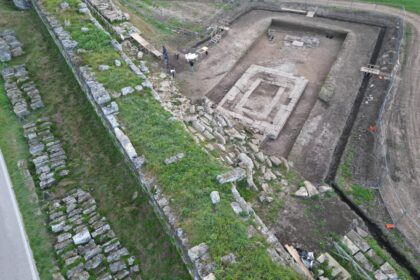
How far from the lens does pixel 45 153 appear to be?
1828 centimetres

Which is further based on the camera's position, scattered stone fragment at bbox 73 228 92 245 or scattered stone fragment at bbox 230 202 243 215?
scattered stone fragment at bbox 73 228 92 245

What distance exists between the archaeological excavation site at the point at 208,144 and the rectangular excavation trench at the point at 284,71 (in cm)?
13

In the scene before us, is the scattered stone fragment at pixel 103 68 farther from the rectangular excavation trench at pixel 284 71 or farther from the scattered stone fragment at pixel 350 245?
the scattered stone fragment at pixel 350 245

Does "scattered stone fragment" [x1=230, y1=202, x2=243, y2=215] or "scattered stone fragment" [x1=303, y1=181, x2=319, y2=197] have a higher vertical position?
"scattered stone fragment" [x1=303, y1=181, x2=319, y2=197]

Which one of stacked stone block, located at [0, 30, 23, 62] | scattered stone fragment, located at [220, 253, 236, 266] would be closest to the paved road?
scattered stone fragment, located at [220, 253, 236, 266]

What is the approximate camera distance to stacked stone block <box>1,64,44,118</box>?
816 inches

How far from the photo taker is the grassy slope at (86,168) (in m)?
14.1

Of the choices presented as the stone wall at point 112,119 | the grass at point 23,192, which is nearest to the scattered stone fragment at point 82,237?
the grass at point 23,192

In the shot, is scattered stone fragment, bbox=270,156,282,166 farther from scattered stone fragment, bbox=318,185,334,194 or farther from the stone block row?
the stone block row

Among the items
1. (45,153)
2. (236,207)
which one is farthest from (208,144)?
(45,153)

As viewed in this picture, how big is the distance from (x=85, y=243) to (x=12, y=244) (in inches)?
117

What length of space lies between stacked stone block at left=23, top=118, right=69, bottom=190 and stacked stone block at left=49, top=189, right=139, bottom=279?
1424mm

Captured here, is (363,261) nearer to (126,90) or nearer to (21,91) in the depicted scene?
(126,90)

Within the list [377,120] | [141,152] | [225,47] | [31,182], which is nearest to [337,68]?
[377,120]
